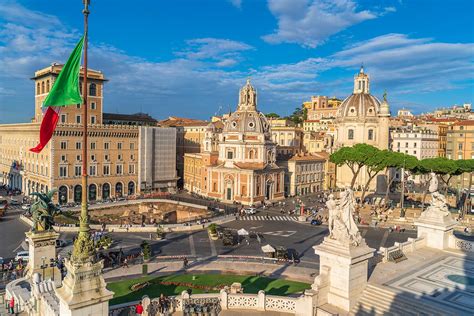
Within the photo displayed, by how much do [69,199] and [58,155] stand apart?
21.5ft

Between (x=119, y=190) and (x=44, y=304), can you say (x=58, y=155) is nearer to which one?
(x=119, y=190)

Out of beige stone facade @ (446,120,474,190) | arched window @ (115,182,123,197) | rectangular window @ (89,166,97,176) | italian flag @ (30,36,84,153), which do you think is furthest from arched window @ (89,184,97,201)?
beige stone facade @ (446,120,474,190)

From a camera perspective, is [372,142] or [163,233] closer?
[163,233]

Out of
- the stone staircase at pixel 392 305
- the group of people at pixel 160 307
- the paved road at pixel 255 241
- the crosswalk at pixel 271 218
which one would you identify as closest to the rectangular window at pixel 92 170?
the paved road at pixel 255 241

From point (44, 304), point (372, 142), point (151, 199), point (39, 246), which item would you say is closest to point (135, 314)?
point (44, 304)

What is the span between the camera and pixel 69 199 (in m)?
56.1

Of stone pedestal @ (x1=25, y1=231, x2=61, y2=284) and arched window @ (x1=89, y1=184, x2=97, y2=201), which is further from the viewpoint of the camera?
arched window @ (x1=89, y1=184, x2=97, y2=201)

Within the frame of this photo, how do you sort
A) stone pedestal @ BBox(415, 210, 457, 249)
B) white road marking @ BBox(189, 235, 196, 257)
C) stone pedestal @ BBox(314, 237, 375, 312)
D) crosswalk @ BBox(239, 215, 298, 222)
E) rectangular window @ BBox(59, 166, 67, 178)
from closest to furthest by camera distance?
stone pedestal @ BBox(314, 237, 375, 312)
stone pedestal @ BBox(415, 210, 457, 249)
white road marking @ BBox(189, 235, 196, 257)
crosswalk @ BBox(239, 215, 298, 222)
rectangular window @ BBox(59, 166, 67, 178)

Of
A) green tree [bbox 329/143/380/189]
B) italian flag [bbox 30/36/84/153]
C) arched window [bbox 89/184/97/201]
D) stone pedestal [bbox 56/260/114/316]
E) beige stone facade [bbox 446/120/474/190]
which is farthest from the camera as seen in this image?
beige stone facade [bbox 446/120/474/190]

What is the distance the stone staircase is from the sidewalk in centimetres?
778

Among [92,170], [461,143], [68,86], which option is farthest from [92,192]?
[461,143]

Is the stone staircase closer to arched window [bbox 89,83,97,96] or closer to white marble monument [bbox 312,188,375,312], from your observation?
white marble monument [bbox 312,188,375,312]

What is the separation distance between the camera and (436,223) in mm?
22328

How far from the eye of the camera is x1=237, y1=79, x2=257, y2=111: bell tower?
63.3m
